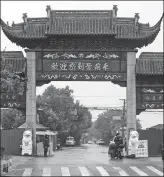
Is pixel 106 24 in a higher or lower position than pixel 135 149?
higher

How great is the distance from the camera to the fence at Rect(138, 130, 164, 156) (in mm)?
32250

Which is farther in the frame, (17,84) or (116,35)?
(116,35)

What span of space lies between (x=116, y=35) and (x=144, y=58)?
9.58 feet

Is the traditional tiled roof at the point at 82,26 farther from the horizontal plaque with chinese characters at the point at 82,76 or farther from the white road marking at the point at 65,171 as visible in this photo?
the white road marking at the point at 65,171

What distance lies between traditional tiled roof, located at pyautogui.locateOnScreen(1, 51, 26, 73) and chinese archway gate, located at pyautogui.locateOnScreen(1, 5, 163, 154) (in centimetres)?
53

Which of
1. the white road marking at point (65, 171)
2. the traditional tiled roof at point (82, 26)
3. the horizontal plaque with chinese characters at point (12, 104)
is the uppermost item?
the traditional tiled roof at point (82, 26)

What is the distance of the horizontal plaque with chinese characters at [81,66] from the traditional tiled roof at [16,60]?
1.07 metres

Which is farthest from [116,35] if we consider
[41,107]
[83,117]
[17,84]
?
[83,117]

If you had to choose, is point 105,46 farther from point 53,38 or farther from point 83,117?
point 83,117

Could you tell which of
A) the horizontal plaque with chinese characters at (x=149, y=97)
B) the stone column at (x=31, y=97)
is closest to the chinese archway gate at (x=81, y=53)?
the stone column at (x=31, y=97)

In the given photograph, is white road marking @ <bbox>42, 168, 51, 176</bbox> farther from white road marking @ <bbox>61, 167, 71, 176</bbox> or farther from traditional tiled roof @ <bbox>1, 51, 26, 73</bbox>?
traditional tiled roof @ <bbox>1, 51, 26, 73</bbox>

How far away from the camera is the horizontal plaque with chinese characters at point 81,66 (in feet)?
105

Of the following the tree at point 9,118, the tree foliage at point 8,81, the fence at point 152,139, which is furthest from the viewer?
the tree at point 9,118

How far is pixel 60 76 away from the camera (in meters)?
32.0
